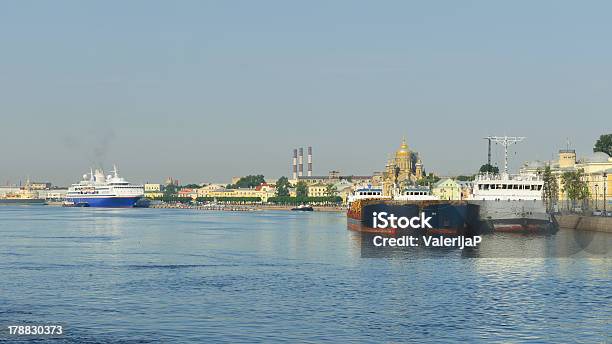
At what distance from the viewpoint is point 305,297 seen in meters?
46.6

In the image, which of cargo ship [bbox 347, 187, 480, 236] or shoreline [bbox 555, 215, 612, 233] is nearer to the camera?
cargo ship [bbox 347, 187, 480, 236]

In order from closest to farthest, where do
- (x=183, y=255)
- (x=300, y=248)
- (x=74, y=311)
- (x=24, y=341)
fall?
(x=24, y=341)
(x=74, y=311)
(x=183, y=255)
(x=300, y=248)

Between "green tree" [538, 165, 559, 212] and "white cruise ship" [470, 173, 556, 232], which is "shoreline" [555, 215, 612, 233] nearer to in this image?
"white cruise ship" [470, 173, 556, 232]

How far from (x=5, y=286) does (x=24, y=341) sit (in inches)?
674

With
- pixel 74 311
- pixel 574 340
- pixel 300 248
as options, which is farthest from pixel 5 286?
pixel 300 248

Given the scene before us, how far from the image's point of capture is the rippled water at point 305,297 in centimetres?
3738

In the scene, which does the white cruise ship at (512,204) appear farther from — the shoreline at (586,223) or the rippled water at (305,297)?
the rippled water at (305,297)

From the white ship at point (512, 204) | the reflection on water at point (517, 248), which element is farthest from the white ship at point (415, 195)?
the reflection on water at point (517, 248)

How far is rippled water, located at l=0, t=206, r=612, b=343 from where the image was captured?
37.4m

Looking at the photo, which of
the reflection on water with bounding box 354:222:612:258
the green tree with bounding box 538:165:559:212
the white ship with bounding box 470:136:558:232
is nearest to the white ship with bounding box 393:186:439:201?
the white ship with bounding box 470:136:558:232

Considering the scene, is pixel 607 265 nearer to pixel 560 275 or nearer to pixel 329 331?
pixel 560 275

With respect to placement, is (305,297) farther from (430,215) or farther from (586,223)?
(586,223)

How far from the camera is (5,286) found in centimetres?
5075

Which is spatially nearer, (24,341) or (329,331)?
(24,341)
